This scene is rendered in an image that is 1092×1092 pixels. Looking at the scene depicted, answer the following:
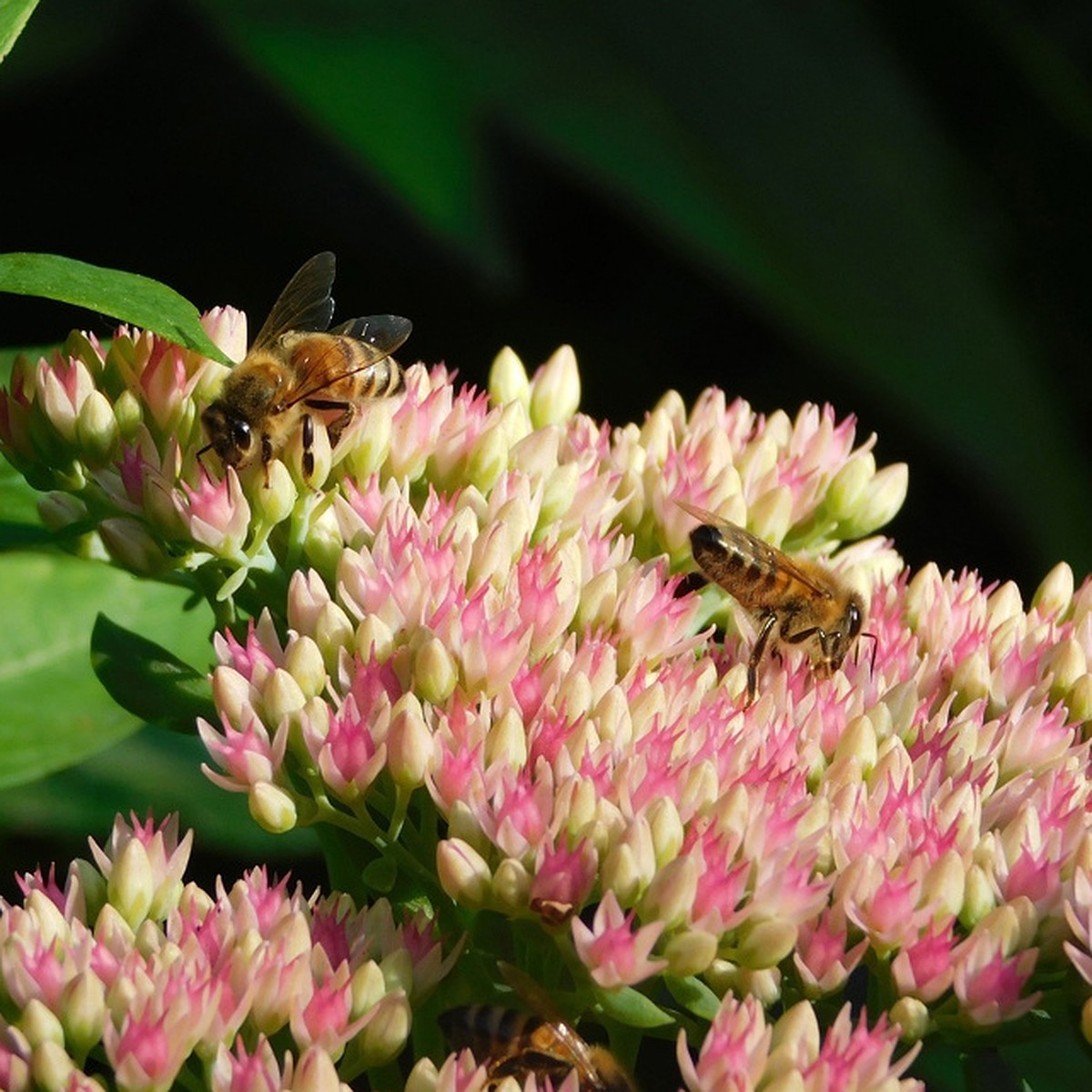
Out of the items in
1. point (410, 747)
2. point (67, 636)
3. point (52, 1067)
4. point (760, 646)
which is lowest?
point (67, 636)

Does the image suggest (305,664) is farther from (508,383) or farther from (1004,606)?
(1004,606)

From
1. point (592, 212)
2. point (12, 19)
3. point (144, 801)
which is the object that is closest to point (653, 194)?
point (592, 212)

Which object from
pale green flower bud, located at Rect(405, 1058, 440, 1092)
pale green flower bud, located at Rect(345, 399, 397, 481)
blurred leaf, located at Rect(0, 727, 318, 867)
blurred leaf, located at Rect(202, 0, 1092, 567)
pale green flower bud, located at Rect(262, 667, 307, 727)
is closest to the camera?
pale green flower bud, located at Rect(405, 1058, 440, 1092)

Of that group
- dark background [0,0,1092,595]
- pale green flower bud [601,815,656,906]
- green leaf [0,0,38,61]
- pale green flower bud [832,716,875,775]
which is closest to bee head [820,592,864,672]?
pale green flower bud [832,716,875,775]

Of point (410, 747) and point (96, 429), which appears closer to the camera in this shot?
point (410, 747)

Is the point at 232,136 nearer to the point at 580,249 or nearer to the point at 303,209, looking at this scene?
the point at 303,209

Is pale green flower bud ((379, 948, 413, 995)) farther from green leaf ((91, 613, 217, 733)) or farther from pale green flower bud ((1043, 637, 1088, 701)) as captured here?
pale green flower bud ((1043, 637, 1088, 701))

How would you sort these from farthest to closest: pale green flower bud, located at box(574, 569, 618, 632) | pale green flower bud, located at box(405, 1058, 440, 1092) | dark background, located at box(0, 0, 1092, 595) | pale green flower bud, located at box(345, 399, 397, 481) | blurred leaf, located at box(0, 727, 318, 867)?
dark background, located at box(0, 0, 1092, 595) → blurred leaf, located at box(0, 727, 318, 867) → pale green flower bud, located at box(345, 399, 397, 481) → pale green flower bud, located at box(574, 569, 618, 632) → pale green flower bud, located at box(405, 1058, 440, 1092)
